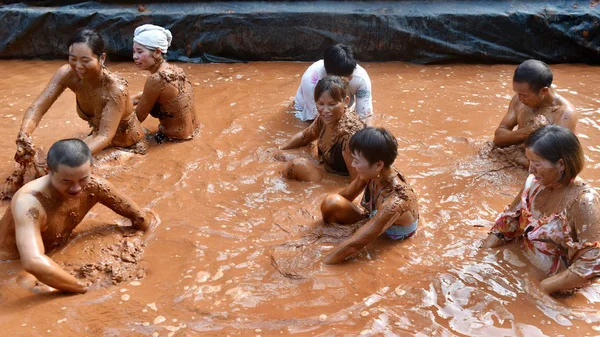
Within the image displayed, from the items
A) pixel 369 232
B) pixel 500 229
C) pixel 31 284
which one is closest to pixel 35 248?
pixel 31 284

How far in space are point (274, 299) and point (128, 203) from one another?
1261 mm

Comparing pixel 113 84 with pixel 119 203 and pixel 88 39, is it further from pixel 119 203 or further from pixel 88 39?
pixel 119 203

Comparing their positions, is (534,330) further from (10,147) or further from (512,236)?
(10,147)

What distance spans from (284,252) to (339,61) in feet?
6.90

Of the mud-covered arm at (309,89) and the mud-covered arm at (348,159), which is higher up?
the mud-covered arm at (309,89)

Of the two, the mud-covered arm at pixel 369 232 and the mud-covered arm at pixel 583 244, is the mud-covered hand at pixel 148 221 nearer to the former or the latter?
the mud-covered arm at pixel 369 232

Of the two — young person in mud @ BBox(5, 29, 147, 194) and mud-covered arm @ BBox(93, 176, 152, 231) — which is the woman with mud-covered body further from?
mud-covered arm @ BBox(93, 176, 152, 231)

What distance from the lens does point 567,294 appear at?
3154 mm

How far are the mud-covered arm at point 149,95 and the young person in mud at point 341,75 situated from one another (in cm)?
140

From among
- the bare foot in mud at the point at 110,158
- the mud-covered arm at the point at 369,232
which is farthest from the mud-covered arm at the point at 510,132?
the bare foot in mud at the point at 110,158

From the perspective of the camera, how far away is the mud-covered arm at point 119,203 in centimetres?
364

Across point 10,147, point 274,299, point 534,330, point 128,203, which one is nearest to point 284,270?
point 274,299

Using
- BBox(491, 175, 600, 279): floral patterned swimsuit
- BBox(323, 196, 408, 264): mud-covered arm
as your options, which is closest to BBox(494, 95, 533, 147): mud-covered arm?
BBox(491, 175, 600, 279): floral patterned swimsuit

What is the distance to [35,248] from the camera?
10.5 ft
